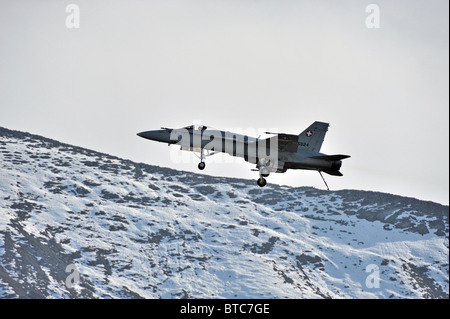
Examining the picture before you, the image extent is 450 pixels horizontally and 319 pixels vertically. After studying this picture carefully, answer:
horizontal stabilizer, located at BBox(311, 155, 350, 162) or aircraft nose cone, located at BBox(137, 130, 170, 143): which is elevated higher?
aircraft nose cone, located at BBox(137, 130, 170, 143)

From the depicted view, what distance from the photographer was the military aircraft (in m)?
91.1

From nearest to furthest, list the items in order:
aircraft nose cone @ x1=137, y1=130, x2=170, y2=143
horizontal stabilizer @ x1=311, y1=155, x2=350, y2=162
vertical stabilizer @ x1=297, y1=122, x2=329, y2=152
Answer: aircraft nose cone @ x1=137, y1=130, x2=170, y2=143 < horizontal stabilizer @ x1=311, y1=155, x2=350, y2=162 < vertical stabilizer @ x1=297, y1=122, x2=329, y2=152

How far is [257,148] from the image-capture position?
303ft

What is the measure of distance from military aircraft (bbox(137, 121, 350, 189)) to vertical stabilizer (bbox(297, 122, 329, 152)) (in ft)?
4.62

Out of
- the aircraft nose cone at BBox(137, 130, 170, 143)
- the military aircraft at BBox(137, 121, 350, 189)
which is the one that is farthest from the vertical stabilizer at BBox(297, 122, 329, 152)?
the aircraft nose cone at BBox(137, 130, 170, 143)

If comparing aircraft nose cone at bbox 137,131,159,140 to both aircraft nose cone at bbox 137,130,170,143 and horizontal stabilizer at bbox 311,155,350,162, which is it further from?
horizontal stabilizer at bbox 311,155,350,162

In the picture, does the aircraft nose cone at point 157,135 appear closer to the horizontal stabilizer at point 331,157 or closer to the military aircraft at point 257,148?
the military aircraft at point 257,148

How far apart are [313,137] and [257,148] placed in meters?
7.62

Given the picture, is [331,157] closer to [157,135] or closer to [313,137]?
[313,137]

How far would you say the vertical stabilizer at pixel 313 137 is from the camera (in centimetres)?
9490

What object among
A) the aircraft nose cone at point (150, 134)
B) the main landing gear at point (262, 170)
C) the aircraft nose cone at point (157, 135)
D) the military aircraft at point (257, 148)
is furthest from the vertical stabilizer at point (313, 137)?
the aircraft nose cone at point (150, 134)
